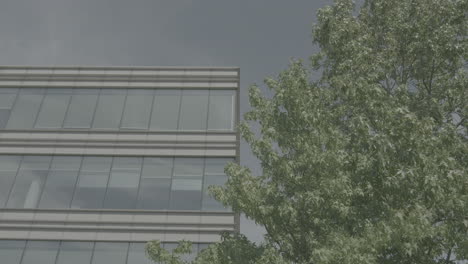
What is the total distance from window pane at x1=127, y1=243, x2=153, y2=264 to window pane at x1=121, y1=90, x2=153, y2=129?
24.4ft

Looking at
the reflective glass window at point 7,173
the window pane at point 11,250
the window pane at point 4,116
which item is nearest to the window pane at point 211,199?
the window pane at point 11,250

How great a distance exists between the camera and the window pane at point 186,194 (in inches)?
1018

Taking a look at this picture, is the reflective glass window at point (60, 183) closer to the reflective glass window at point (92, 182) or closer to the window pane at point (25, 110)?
the reflective glass window at point (92, 182)

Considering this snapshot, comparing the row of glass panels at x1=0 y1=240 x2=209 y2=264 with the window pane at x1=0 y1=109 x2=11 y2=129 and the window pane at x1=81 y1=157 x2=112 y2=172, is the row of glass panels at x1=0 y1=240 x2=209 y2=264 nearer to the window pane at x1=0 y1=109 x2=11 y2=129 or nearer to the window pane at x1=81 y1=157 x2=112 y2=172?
the window pane at x1=81 y1=157 x2=112 y2=172

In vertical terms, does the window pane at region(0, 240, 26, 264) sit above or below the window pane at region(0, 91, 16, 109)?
below

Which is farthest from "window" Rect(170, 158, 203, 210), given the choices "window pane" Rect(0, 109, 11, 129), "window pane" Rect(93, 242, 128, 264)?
"window pane" Rect(0, 109, 11, 129)

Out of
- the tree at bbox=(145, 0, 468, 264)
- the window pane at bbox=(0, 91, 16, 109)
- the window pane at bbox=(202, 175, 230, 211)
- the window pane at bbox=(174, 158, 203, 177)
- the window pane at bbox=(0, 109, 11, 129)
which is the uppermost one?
the window pane at bbox=(0, 91, 16, 109)

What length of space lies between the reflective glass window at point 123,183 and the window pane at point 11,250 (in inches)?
183

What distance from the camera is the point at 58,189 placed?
26891 millimetres

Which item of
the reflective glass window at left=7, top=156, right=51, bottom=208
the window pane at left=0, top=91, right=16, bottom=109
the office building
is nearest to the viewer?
the office building

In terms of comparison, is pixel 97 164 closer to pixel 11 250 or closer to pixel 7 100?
pixel 11 250

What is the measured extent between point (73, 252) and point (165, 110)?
9.83m

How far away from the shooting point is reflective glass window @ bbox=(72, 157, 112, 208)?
26344 mm

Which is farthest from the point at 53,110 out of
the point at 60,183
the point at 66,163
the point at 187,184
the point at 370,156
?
the point at 370,156
